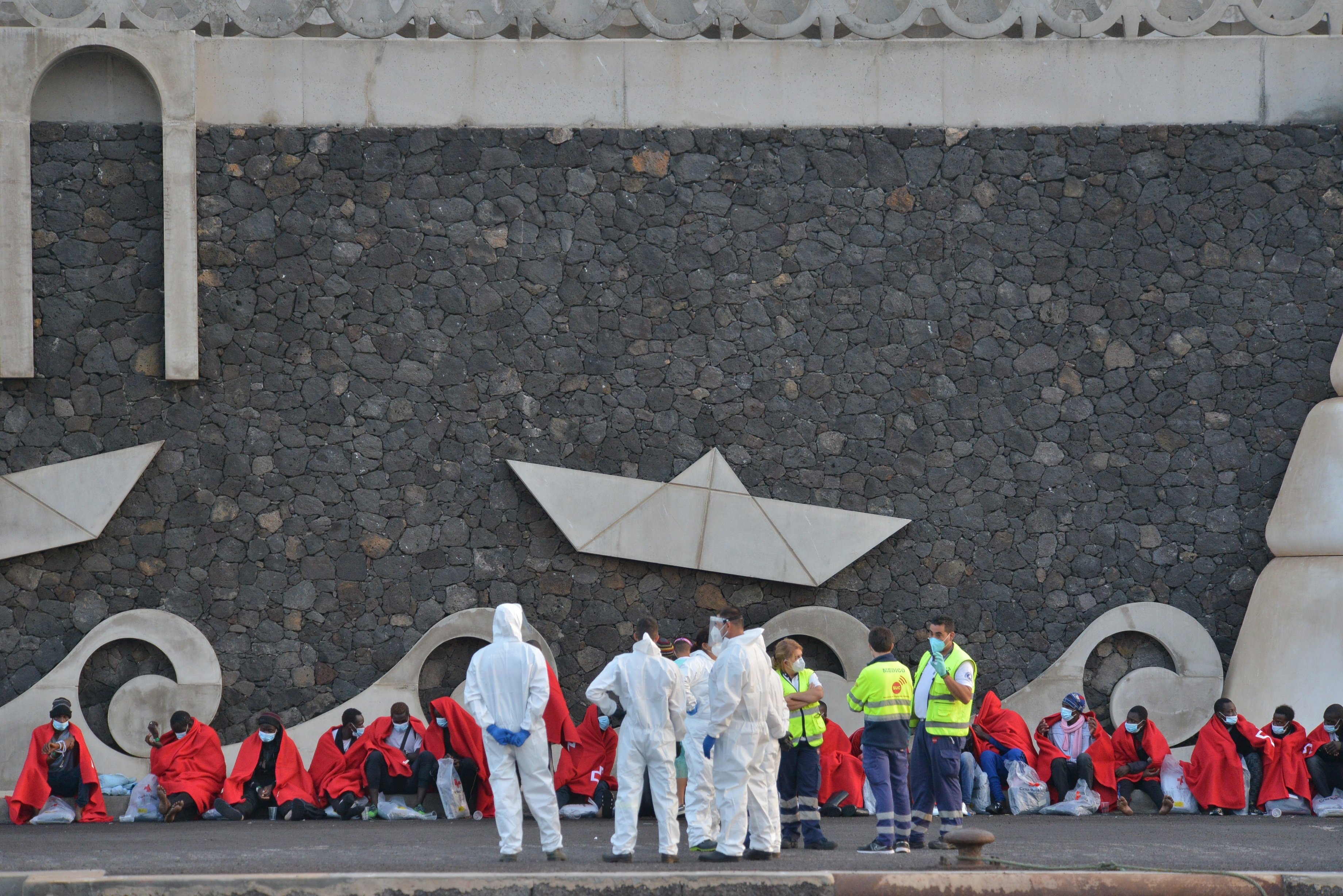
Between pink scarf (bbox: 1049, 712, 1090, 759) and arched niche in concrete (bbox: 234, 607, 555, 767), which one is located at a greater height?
arched niche in concrete (bbox: 234, 607, 555, 767)

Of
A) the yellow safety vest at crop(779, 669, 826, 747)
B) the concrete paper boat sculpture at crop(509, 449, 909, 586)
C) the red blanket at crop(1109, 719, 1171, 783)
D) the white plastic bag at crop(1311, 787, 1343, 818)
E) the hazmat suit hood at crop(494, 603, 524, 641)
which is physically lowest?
the white plastic bag at crop(1311, 787, 1343, 818)

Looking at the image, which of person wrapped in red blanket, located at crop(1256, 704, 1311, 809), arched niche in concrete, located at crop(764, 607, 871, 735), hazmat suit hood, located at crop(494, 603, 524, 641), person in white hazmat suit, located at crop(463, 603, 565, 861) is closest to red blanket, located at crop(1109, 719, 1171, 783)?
person wrapped in red blanket, located at crop(1256, 704, 1311, 809)

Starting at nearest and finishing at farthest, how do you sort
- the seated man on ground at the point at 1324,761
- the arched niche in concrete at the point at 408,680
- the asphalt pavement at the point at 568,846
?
the asphalt pavement at the point at 568,846
the seated man on ground at the point at 1324,761
the arched niche in concrete at the point at 408,680

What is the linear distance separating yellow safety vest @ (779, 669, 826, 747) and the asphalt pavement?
0.75 m

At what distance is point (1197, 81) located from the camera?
15781 millimetres

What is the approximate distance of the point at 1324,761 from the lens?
1354 centimetres

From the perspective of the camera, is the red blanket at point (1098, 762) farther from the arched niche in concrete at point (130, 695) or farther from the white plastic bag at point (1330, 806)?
the arched niche in concrete at point (130, 695)

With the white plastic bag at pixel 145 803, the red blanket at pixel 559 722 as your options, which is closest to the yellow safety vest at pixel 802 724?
the red blanket at pixel 559 722

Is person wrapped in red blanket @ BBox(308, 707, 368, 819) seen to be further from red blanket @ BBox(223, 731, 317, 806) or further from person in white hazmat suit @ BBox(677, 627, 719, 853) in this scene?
person in white hazmat suit @ BBox(677, 627, 719, 853)

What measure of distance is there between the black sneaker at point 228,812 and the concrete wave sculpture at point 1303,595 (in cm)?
882

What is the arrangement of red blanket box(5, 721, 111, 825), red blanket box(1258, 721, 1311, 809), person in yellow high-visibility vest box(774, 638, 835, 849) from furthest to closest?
red blanket box(1258, 721, 1311, 809), red blanket box(5, 721, 111, 825), person in yellow high-visibility vest box(774, 638, 835, 849)

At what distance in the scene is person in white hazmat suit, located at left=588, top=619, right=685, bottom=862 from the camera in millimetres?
9836

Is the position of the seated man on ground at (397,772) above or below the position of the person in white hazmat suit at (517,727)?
below

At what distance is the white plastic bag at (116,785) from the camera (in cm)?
1397
